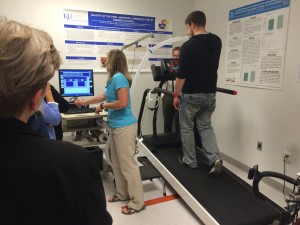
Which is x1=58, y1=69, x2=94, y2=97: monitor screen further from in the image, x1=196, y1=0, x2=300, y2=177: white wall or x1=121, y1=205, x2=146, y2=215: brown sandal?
x1=196, y1=0, x2=300, y2=177: white wall

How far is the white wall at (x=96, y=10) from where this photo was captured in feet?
10.8

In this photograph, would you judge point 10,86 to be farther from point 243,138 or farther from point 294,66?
point 243,138

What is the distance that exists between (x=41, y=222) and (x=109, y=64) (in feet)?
5.96

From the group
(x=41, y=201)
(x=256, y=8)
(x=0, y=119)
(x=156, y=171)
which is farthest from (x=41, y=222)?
(x=256, y=8)

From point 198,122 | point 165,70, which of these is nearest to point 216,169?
point 198,122

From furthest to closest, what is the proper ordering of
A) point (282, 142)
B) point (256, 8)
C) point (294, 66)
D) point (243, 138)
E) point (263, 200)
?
1. point (243, 138)
2. point (256, 8)
3. point (282, 142)
4. point (294, 66)
5. point (263, 200)

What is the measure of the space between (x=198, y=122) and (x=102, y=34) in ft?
6.89

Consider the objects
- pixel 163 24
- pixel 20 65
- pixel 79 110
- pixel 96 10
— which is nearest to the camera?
pixel 20 65

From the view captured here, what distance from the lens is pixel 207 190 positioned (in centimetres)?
232

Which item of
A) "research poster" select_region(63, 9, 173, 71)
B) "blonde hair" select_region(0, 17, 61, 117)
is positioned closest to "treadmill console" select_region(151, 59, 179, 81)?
"research poster" select_region(63, 9, 173, 71)

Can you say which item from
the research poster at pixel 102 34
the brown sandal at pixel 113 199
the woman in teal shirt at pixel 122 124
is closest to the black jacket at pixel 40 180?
the woman in teal shirt at pixel 122 124

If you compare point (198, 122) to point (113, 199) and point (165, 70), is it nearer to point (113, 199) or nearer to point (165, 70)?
point (165, 70)

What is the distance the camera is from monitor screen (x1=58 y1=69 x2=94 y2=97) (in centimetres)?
311

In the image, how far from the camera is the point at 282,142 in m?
2.82
